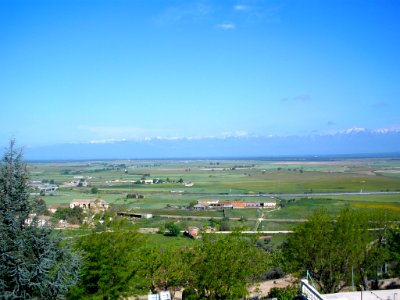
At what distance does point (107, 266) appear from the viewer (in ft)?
55.8

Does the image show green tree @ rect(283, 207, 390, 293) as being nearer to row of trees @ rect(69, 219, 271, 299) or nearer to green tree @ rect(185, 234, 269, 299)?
row of trees @ rect(69, 219, 271, 299)

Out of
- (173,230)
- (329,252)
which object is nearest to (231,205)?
(173,230)

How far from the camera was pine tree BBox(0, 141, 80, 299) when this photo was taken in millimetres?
12422

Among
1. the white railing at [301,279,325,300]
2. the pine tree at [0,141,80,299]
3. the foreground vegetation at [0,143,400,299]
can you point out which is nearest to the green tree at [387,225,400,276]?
the foreground vegetation at [0,143,400,299]

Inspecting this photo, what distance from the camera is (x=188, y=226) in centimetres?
5928

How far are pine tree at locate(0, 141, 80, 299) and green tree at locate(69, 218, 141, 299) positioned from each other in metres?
2.81

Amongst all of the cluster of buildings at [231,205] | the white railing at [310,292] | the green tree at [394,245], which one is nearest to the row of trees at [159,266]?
the white railing at [310,292]

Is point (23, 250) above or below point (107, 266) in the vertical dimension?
above

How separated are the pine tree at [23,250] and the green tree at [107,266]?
2.81m

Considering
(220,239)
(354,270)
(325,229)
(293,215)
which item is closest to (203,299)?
(220,239)

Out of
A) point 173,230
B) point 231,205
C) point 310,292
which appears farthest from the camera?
point 231,205

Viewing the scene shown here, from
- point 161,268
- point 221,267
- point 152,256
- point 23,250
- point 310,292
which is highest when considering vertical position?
point 23,250

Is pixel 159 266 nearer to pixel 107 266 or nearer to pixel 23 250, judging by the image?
pixel 107 266

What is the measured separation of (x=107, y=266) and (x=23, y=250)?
486 centimetres
